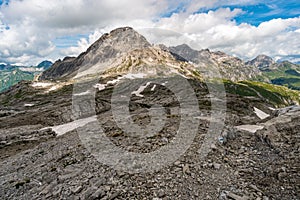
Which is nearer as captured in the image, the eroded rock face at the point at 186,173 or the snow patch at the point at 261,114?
the eroded rock face at the point at 186,173

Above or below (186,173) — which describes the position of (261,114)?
below

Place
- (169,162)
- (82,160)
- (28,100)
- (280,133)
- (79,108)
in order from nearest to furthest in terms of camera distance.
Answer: (169,162) → (82,160) → (280,133) → (79,108) → (28,100)

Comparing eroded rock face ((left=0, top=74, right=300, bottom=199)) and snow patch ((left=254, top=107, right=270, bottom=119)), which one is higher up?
eroded rock face ((left=0, top=74, right=300, bottom=199))

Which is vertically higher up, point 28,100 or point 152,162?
point 152,162

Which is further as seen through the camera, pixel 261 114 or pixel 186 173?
pixel 261 114

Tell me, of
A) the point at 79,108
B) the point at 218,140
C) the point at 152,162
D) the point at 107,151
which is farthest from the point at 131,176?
the point at 79,108

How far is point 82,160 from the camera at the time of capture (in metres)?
24.4

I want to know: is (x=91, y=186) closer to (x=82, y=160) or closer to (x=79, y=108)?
(x=82, y=160)

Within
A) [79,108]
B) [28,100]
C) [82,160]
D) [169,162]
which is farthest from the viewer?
[28,100]

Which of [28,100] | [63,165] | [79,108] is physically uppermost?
[63,165]

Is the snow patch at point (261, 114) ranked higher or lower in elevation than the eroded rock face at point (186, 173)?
lower

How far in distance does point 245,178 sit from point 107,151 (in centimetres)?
1391

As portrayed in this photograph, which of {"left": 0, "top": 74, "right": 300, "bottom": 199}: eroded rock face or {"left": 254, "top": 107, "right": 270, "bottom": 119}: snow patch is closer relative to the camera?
{"left": 0, "top": 74, "right": 300, "bottom": 199}: eroded rock face

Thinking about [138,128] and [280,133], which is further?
[138,128]
